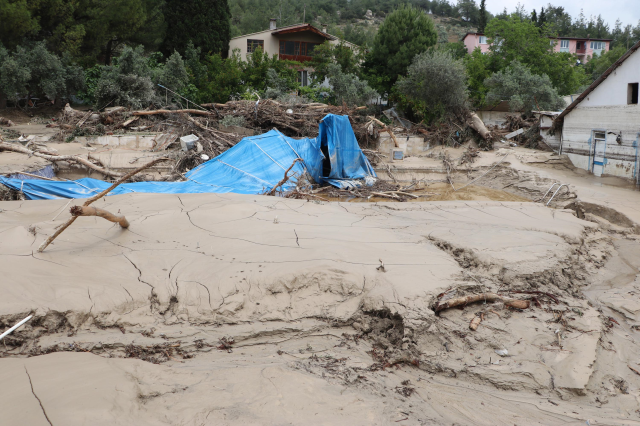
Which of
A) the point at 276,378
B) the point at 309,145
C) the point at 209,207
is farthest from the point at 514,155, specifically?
the point at 276,378

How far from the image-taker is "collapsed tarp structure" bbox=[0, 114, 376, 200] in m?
8.73

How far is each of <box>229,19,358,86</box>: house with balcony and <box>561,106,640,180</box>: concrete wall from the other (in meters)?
16.2

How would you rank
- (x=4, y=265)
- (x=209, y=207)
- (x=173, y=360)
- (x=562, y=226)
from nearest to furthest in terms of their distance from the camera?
(x=173, y=360) < (x=4, y=265) < (x=209, y=207) < (x=562, y=226)

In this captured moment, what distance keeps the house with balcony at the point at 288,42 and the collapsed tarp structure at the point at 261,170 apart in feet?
53.0

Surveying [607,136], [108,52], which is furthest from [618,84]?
[108,52]

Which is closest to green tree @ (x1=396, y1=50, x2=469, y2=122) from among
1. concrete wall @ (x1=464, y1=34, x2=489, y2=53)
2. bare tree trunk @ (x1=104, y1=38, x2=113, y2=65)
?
bare tree trunk @ (x1=104, y1=38, x2=113, y2=65)

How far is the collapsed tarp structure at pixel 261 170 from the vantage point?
873cm

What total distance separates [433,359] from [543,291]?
1873 millimetres

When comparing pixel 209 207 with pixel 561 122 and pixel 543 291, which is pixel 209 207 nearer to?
pixel 543 291

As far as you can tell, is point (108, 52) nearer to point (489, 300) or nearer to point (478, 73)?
point (478, 73)

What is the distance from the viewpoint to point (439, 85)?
1830 centimetres

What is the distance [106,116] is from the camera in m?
15.8

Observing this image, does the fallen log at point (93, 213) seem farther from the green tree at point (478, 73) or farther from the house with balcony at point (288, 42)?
the house with balcony at point (288, 42)

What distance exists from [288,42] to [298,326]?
26781 mm
